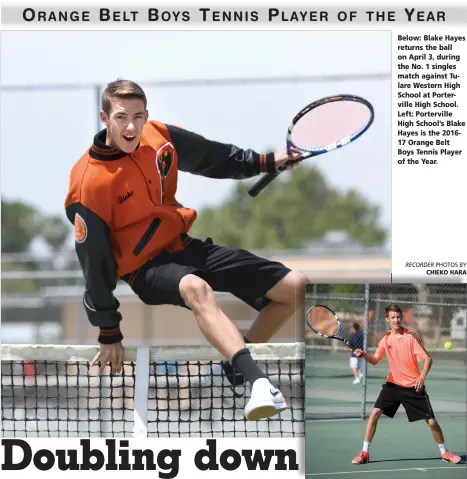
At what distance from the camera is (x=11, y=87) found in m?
5.66

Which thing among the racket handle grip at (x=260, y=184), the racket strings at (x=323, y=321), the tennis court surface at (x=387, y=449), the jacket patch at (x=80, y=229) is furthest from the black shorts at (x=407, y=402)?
the jacket patch at (x=80, y=229)

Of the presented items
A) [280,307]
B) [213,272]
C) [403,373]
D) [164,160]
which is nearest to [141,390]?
[213,272]

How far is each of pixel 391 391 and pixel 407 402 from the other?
0.24 ft

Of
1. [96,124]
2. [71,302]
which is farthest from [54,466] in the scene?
[71,302]

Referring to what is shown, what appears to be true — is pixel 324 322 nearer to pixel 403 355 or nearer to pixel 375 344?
pixel 375 344

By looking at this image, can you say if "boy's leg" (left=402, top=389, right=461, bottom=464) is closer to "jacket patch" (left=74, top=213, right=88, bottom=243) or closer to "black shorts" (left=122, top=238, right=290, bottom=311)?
"black shorts" (left=122, top=238, right=290, bottom=311)

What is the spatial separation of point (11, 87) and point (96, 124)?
602mm

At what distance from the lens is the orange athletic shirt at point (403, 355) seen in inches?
153

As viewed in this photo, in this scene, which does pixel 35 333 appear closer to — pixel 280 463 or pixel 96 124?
pixel 96 124

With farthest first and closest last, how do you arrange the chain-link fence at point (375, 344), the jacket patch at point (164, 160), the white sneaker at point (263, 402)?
the chain-link fence at point (375, 344)
the jacket patch at point (164, 160)
the white sneaker at point (263, 402)

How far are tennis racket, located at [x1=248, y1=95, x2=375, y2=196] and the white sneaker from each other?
2.91ft

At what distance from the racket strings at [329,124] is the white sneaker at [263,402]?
1001 mm

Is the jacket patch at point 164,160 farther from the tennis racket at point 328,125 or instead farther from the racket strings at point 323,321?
the racket strings at point 323,321

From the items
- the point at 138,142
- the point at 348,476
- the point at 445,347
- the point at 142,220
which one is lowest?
the point at 348,476
